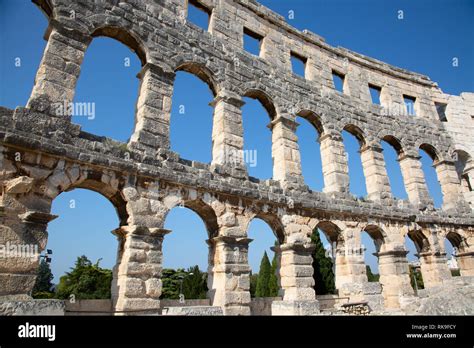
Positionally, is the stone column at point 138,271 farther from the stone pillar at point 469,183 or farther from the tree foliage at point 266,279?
the stone pillar at point 469,183

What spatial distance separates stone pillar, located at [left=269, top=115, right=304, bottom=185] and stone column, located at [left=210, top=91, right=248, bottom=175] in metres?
1.48

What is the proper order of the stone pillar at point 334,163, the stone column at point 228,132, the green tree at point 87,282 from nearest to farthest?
the stone column at point 228,132, the stone pillar at point 334,163, the green tree at point 87,282

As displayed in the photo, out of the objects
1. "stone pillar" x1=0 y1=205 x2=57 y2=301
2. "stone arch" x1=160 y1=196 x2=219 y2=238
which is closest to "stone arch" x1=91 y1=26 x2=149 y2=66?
"stone arch" x1=160 y1=196 x2=219 y2=238

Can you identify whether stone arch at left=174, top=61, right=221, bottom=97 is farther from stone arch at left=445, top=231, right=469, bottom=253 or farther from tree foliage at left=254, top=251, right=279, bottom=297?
tree foliage at left=254, top=251, right=279, bottom=297

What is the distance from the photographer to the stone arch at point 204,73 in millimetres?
9211

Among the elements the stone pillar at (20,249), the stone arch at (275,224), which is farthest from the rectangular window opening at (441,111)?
the stone pillar at (20,249)

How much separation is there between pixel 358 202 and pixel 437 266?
4139 mm

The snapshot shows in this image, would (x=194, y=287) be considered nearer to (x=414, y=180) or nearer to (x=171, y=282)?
(x=171, y=282)

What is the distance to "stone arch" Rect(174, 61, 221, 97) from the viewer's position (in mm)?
9211

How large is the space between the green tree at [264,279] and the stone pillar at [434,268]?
31.6 ft

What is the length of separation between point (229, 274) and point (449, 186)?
11.6 m

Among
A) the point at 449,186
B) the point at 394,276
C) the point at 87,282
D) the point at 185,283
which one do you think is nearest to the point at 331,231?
the point at 394,276

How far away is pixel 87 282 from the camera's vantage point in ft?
59.2
